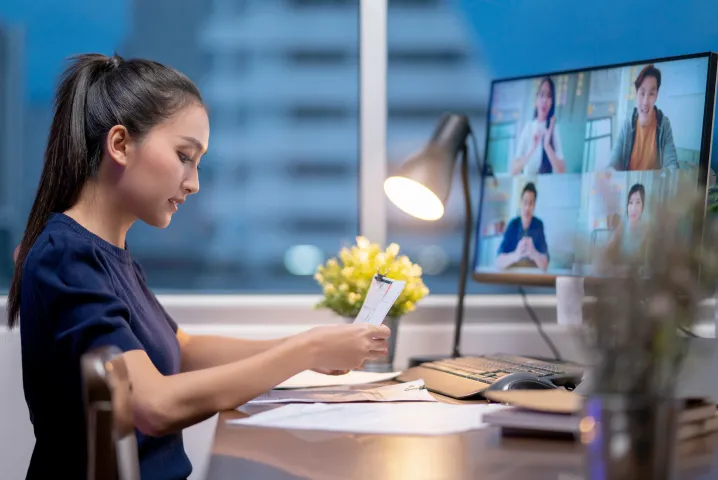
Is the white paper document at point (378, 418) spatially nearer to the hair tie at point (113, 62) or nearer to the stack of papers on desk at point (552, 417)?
the stack of papers on desk at point (552, 417)

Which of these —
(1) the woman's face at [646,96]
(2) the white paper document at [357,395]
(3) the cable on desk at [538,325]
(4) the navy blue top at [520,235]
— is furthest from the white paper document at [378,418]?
(3) the cable on desk at [538,325]

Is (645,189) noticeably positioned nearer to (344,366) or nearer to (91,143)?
(344,366)

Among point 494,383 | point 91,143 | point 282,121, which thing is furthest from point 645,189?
point 282,121

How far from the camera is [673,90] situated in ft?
4.98

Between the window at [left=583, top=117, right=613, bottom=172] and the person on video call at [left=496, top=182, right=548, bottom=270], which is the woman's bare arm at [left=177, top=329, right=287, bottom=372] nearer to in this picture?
the person on video call at [left=496, top=182, right=548, bottom=270]

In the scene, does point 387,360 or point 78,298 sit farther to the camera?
point 387,360

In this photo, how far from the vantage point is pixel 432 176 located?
1.71 meters

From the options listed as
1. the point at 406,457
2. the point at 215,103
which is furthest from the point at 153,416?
the point at 215,103

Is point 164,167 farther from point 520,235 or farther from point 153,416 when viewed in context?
point 520,235

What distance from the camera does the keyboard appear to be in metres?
1.30

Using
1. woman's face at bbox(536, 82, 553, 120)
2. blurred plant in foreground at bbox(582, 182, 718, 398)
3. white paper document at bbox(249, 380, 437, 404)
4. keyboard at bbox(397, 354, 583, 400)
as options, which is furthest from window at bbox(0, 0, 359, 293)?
blurred plant in foreground at bbox(582, 182, 718, 398)

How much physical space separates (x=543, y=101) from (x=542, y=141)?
0.09m

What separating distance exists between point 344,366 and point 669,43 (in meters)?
1.52

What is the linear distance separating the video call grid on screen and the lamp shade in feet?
0.39
